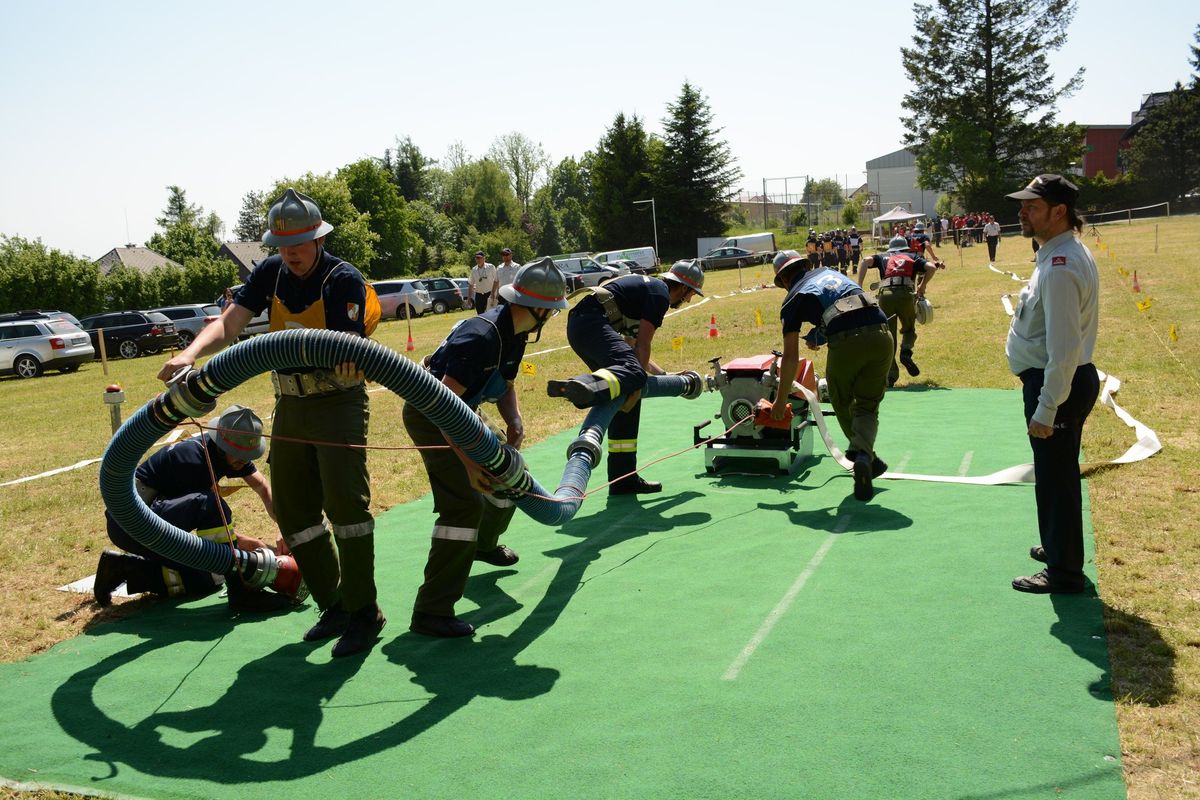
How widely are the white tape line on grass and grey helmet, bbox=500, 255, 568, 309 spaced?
197 cm

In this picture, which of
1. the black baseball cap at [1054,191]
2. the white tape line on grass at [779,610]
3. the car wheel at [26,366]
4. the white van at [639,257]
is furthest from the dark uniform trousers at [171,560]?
the white van at [639,257]

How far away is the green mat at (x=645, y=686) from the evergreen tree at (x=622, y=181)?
2553 inches

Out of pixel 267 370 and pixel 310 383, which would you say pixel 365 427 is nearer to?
pixel 310 383

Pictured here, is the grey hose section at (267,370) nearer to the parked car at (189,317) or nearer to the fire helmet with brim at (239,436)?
the fire helmet with brim at (239,436)

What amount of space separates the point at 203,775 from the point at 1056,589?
426 centimetres

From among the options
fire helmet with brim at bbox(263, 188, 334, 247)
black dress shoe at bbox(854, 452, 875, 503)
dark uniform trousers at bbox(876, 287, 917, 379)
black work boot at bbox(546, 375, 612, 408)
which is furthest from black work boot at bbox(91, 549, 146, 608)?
dark uniform trousers at bbox(876, 287, 917, 379)

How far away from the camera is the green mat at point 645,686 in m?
3.50

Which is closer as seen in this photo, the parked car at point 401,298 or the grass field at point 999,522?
the grass field at point 999,522

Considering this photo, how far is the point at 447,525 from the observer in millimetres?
4887

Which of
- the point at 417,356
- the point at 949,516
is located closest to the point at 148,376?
the point at 417,356

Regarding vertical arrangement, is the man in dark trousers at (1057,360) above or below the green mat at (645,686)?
above

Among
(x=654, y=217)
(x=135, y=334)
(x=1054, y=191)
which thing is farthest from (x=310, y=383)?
(x=654, y=217)

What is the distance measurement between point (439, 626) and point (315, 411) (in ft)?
4.28

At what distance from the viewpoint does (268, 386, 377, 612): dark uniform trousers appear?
466 centimetres
